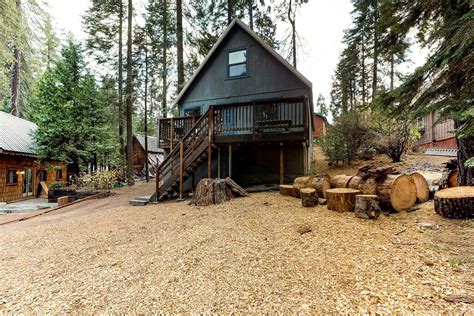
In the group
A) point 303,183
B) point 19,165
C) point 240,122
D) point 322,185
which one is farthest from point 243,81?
point 19,165

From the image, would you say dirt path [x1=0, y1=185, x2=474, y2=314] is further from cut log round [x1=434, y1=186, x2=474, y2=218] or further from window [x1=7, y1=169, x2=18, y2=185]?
window [x1=7, y1=169, x2=18, y2=185]

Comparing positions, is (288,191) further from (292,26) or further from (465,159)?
(292,26)

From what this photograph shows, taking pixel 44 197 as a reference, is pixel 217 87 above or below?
above

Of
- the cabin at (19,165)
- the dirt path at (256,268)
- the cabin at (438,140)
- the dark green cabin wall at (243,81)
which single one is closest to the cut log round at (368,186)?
the dirt path at (256,268)

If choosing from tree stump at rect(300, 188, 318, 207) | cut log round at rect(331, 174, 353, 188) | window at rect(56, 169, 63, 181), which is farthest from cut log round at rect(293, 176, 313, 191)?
window at rect(56, 169, 63, 181)

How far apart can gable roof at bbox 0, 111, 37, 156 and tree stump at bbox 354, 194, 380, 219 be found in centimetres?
1685

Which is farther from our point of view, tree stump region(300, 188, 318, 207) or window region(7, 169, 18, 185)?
window region(7, 169, 18, 185)

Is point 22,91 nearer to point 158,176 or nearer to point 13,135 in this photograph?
point 13,135

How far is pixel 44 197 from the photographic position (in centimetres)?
1512

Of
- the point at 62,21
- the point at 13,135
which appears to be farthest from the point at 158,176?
the point at 62,21

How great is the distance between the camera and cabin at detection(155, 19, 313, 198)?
835 centimetres

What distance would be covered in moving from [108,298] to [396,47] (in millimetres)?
7440

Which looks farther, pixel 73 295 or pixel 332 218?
pixel 332 218

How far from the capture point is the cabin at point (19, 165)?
13.1m
